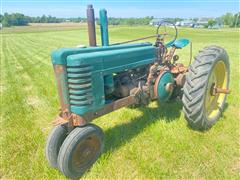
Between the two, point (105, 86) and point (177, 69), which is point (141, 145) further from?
point (177, 69)

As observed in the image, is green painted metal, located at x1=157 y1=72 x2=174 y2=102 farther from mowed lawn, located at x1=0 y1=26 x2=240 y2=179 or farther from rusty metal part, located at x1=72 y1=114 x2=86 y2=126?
rusty metal part, located at x1=72 y1=114 x2=86 y2=126

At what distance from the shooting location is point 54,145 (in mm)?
3154

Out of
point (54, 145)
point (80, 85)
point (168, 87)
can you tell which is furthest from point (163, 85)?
point (54, 145)

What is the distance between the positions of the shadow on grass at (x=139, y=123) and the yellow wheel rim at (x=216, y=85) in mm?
596

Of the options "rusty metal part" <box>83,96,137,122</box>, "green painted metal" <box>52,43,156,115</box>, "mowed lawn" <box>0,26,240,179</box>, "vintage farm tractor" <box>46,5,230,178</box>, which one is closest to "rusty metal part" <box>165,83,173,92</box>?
"vintage farm tractor" <box>46,5,230,178</box>

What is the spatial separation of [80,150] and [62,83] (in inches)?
33.7

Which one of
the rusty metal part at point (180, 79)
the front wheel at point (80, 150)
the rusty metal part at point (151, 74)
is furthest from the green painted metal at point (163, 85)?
the front wheel at point (80, 150)

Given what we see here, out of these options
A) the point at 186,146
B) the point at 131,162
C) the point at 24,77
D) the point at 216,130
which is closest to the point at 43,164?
the point at 131,162

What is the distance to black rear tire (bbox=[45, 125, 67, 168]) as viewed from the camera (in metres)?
3.14

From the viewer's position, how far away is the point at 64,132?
3264 mm

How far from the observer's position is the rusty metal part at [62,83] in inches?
114

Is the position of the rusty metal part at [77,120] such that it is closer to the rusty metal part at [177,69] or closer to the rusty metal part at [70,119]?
the rusty metal part at [70,119]

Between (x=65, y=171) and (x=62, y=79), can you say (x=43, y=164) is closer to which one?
(x=65, y=171)

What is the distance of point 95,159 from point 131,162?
48 cm
